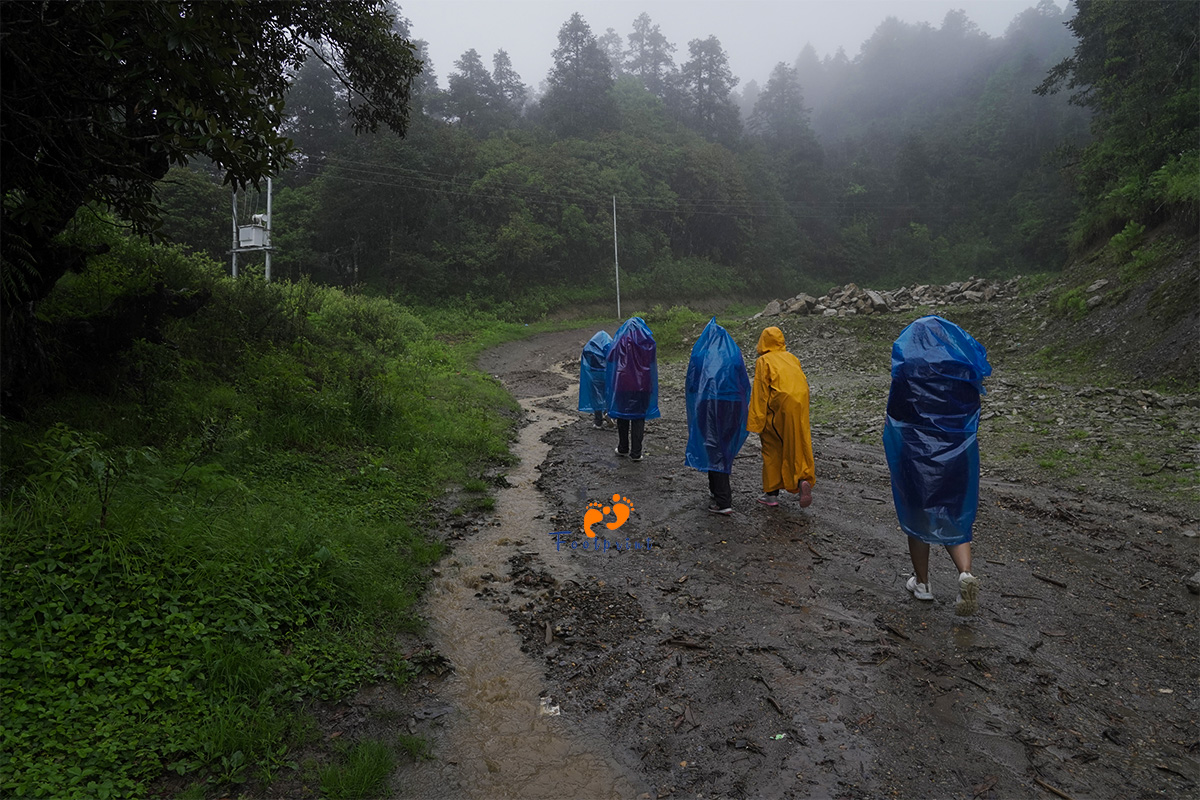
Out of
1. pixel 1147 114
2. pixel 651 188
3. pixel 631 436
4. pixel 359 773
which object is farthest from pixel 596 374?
pixel 651 188

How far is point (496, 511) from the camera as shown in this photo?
6688 mm

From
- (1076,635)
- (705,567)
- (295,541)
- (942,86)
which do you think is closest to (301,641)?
(295,541)

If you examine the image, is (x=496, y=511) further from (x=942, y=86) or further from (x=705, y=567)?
(x=942, y=86)

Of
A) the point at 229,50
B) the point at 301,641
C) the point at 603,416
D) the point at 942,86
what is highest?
the point at 942,86

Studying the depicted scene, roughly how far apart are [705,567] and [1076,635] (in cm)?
238

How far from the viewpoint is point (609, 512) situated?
6.62 m

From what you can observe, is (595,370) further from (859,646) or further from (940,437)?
(859,646)

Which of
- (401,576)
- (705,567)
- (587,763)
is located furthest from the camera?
(705,567)

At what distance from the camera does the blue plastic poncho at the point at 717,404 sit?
256 inches

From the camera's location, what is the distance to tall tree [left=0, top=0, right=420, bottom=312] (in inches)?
135

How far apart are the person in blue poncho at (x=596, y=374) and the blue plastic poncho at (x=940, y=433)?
7.06 meters

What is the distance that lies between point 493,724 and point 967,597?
296 centimetres

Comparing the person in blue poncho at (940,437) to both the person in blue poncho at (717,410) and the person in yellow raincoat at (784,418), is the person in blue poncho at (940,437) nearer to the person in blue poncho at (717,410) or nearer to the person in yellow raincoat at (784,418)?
the person in yellow raincoat at (784,418)

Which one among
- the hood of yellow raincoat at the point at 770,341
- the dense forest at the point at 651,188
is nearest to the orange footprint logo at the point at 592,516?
the hood of yellow raincoat at the point at 770,341
